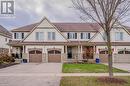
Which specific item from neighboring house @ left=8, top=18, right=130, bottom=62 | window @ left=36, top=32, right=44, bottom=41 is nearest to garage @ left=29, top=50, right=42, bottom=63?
neighboring house @ left=8, top=18, right=130, bottom=62

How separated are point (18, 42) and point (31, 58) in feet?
12.7

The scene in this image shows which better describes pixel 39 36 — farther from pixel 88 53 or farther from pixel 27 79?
pixel 27 79

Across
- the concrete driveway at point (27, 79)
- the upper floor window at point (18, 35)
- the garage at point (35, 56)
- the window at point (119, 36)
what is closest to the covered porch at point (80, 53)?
the garage at point (35, 56)

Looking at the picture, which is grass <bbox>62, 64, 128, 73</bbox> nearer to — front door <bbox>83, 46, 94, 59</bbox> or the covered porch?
the covered porch

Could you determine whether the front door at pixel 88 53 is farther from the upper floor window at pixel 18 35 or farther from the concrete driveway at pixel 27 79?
the concrete driveway at pixel 27 79

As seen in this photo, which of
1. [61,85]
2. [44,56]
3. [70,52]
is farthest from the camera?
[70,52]

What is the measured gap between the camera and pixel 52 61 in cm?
5288

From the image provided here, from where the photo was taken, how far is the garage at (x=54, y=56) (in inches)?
2080

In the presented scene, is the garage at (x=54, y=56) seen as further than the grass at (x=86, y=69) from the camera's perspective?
Yes

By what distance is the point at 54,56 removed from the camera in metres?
53.0

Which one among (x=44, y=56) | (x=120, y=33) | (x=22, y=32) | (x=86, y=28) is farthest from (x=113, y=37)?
(x=22, y=32)

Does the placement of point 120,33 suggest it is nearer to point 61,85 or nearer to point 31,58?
point 31,58

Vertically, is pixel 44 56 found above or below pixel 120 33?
below

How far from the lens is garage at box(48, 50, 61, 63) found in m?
52.8
